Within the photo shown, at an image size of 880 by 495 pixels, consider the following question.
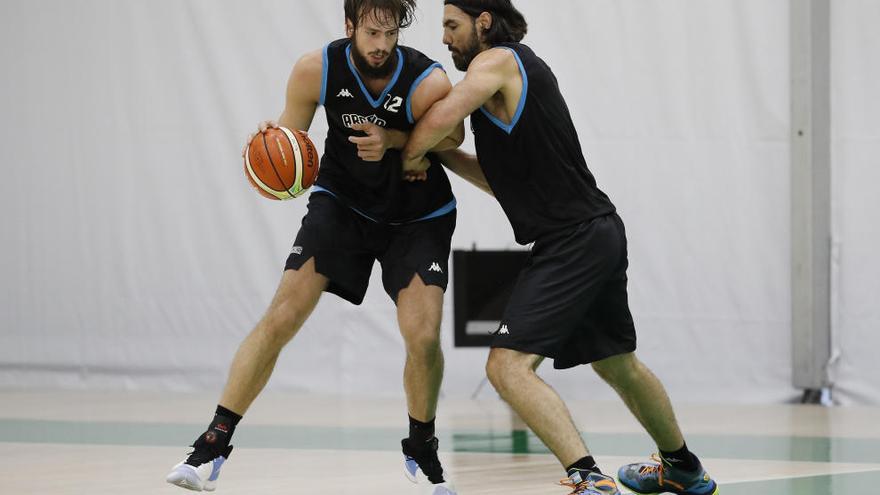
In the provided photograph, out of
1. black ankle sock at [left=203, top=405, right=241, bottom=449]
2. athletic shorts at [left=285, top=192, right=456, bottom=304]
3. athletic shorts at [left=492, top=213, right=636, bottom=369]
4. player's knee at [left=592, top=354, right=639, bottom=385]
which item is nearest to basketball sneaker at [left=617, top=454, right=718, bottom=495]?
player's knee at [left=592, top=354, right=639, bottom=385]

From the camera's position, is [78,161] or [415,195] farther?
[78,161]

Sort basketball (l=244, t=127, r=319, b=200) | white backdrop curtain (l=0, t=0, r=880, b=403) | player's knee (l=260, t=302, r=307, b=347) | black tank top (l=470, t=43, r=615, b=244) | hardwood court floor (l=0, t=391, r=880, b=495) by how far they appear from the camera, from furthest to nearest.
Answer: white backdrop curtain (l=0, t=0, r=880, b=403) → hardwood court floor (l=0, t=391, r=880, b=495) → player's knee (l=260, t=302, r=307, b=347) → basketball (l=244, t=127, r=319, b=200) → black tank top (l=470, t=43, r=615, b=244)

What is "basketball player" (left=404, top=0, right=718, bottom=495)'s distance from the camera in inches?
169

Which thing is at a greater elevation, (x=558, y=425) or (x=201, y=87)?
(x=201, y=87)

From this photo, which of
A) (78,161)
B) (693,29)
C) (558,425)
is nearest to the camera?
(558,425)

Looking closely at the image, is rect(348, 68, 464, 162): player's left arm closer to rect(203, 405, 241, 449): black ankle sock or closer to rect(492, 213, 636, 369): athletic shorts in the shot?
rect(492, 213, 636, 369): athletic shorts

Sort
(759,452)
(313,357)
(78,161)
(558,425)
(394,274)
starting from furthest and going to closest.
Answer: (78,161)
(313,357)
(759,452)
(394,274)
(558,425)

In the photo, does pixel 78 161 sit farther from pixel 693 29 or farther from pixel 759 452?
pixel 759 452

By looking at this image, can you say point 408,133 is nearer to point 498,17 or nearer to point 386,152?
point 386,152

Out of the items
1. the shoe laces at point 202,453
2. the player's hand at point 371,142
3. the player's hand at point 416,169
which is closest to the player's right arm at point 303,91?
the player's hand at point 371,142

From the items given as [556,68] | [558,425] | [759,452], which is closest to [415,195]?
[558,425]

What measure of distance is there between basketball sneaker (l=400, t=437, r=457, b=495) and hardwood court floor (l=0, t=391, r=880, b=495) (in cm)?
11

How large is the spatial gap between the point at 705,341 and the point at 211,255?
327cm

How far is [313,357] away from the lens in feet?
29.8
